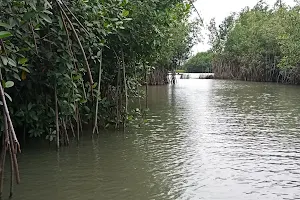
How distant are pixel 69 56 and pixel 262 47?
1320 inches

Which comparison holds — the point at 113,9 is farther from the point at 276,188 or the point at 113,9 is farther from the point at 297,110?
the point at 297,110

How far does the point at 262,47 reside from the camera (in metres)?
37.3

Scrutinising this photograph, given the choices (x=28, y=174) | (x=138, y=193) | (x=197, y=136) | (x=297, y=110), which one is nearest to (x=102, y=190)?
(x=138, y=193)

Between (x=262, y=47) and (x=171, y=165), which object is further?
(x=262, y=47)

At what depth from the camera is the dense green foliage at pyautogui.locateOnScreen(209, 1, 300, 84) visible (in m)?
27.1

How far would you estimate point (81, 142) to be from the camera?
7.65 meters

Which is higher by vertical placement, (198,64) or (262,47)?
(262,47)

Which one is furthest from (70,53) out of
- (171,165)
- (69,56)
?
(171,165)

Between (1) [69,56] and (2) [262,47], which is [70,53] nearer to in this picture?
(1) [69,56]

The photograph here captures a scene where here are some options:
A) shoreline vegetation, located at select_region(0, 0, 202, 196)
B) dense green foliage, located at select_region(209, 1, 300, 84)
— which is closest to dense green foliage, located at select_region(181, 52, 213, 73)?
dense green foliage, located at select_region(209, 1, 300, 84)

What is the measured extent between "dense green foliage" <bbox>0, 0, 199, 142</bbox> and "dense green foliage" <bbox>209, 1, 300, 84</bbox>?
19.4 meters

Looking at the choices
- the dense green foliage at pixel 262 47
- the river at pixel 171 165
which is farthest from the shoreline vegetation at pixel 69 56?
the dense green foliage at pixel 262 47

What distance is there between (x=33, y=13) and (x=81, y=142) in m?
4.04

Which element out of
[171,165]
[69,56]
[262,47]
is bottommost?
[171,165]
